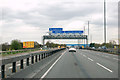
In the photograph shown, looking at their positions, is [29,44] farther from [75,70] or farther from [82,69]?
[75,70]

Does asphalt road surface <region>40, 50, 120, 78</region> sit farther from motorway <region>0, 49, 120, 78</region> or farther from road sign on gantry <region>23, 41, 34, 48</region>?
road sign on gantry <region>23, 41, 34, 48</region>

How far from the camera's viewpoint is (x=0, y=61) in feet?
20.3

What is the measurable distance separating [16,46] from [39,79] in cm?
8705

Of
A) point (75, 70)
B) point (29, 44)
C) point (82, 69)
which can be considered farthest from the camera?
point (29, 44)

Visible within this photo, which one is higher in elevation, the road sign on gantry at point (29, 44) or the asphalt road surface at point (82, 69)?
the road sign on gantry at point (29, 44)

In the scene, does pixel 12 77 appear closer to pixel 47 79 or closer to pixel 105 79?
pixel 47 79

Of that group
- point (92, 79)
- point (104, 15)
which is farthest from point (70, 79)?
point (104, 15)

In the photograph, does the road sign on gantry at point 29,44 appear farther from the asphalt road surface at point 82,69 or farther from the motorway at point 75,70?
the motorway at point 75,70

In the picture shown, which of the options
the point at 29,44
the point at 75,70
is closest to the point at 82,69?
the point at 75,70

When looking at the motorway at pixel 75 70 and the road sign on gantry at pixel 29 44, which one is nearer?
the motorway at pixel 75 70

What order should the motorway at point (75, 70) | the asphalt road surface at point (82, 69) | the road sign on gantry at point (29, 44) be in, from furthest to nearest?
the road sign on gantry at point (29, 44), the asphalt road surface at point (82, 69), the motorway at point (75, 70)

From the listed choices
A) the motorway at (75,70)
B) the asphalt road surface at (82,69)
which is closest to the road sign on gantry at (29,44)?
the asphalt road surface at (82,69)

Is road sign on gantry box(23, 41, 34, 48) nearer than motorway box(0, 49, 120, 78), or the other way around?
motorway box(0, 49, 120, 78)

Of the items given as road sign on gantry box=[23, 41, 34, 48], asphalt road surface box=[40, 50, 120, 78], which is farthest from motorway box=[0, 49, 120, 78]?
road sign on gantry box=[23, 41, 34, 48]
